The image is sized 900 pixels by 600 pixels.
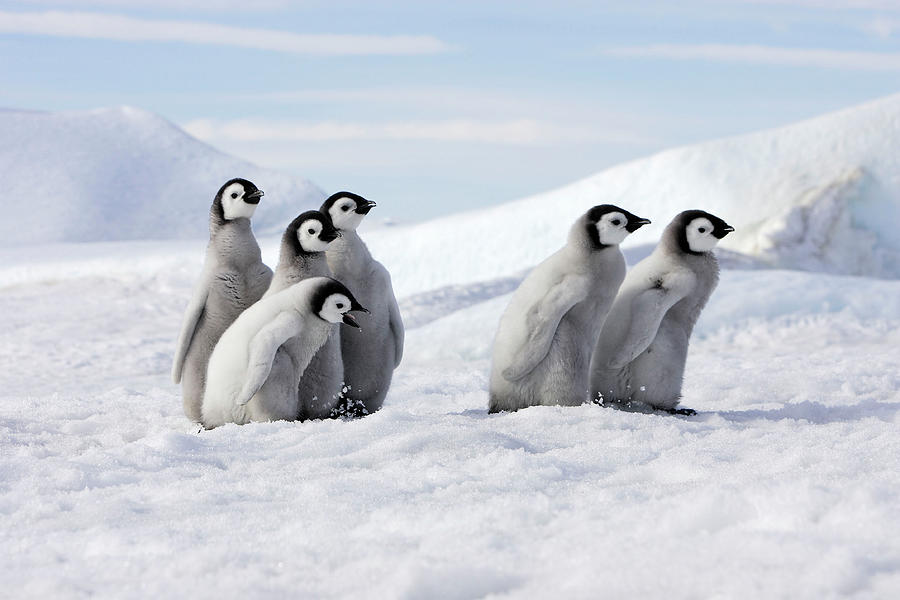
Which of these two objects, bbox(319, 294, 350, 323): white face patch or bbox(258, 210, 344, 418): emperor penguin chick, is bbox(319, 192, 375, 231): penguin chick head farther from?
bbox(319, 294, 350, 323): white face patch

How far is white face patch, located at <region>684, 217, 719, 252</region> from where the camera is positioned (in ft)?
14.5

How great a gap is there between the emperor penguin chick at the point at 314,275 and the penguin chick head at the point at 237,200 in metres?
0.34

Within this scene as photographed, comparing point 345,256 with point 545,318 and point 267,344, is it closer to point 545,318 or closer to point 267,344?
point 267,344

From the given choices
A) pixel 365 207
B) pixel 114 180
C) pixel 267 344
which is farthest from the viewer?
pixel 114 180

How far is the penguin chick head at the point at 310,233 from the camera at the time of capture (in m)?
4.14

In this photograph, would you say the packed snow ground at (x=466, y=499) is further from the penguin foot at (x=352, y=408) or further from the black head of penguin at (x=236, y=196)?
the black head of penguin at (x=236, y=196)

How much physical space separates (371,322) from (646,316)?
112 cm

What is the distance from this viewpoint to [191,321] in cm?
446

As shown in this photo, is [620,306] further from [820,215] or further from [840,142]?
[840,142]

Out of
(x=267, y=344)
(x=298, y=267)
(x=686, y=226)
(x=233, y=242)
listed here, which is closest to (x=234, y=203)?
(x=233, y=242)

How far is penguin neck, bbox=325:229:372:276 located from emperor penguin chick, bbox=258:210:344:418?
0.16 meters

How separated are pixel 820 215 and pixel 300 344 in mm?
12608

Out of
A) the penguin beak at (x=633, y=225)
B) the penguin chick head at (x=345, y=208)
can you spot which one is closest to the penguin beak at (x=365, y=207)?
the penguin chick head at (x=345, y=208)

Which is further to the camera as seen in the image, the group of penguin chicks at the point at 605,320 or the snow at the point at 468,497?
the group of penguin chicks at the point at 605,320
